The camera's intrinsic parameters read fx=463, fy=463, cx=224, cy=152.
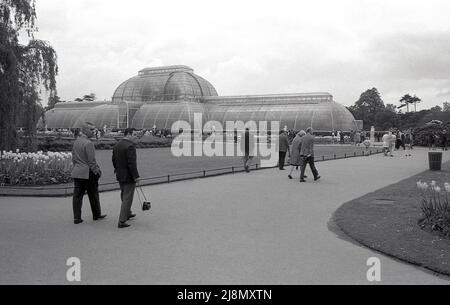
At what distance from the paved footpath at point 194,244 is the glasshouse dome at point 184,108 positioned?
195ft

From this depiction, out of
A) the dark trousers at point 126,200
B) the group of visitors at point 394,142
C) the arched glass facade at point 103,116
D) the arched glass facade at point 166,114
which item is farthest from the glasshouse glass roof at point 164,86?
the dark trousers at point 126,200

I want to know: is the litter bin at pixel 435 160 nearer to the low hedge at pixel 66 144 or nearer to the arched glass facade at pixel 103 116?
the low hedge at pixel 66 144

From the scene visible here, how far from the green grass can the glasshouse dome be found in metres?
58.1

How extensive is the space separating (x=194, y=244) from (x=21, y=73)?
55.4 feet

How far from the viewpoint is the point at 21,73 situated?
69.7 feet

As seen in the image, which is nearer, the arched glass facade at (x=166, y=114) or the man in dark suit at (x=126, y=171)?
the man in dark suit at (x=126, y=171)

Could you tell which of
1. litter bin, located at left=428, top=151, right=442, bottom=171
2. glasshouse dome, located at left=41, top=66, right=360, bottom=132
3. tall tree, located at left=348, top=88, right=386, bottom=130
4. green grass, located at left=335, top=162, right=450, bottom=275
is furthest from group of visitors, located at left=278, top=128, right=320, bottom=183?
tall tree, located at left=348, top=88, right=386, bottom=130

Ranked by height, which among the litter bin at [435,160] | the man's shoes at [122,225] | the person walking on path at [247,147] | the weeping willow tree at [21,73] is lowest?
the man's shoes at [122,225]

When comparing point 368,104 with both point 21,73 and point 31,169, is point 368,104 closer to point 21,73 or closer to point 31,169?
point 21,73

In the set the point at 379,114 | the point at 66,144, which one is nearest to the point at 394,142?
the point at 66,144

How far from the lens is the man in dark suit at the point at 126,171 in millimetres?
9383

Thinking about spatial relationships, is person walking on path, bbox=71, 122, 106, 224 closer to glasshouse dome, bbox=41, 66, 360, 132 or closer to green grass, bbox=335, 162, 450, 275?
green grass, bbox=335, 162, 450, 275

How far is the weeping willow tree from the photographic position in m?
18.6
